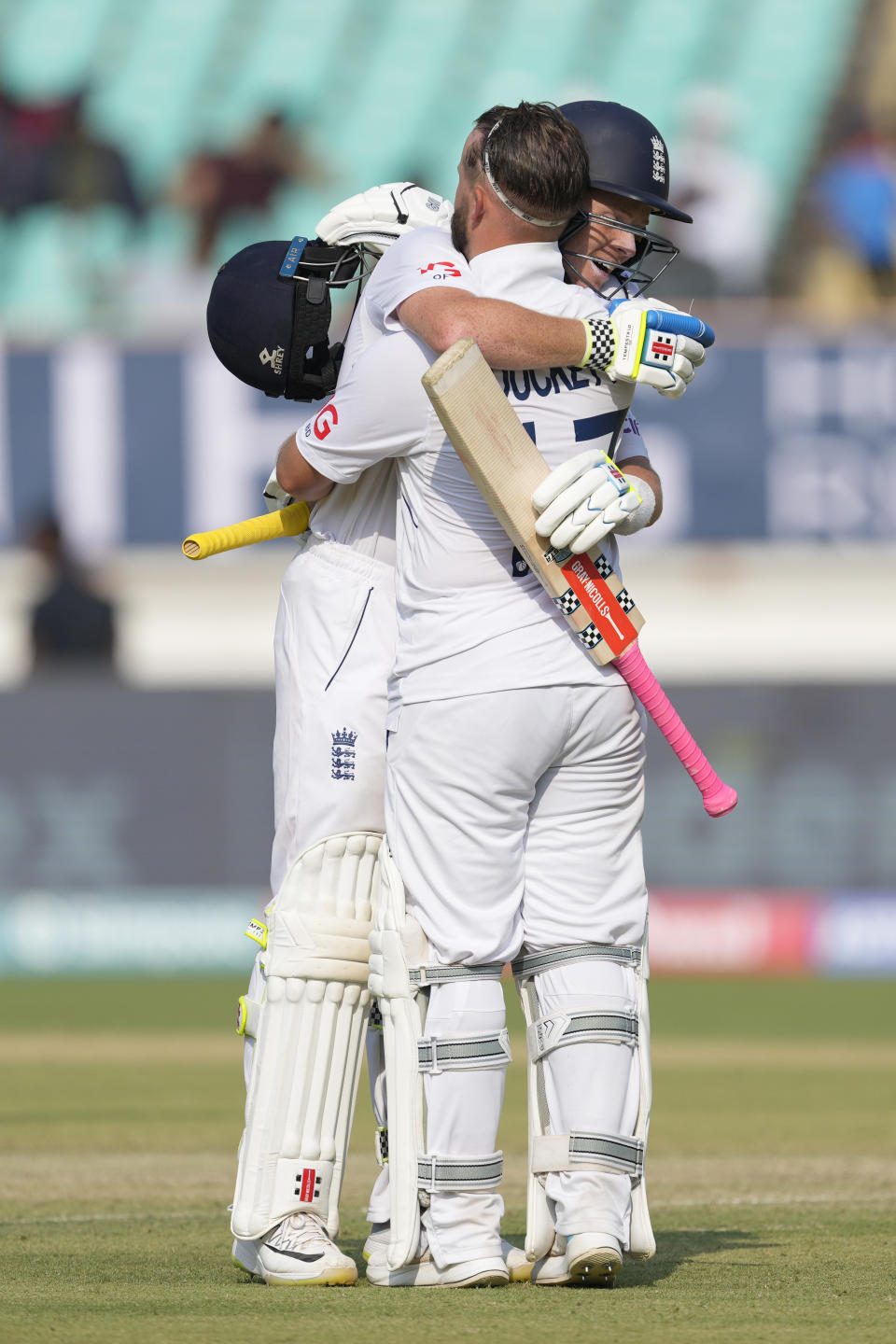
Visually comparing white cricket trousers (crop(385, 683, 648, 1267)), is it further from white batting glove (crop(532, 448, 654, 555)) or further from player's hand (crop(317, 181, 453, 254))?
player's hand (crop(317, 181, 453, 254))

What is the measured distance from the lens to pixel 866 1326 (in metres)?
3.09

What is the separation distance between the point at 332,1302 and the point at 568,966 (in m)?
0.67

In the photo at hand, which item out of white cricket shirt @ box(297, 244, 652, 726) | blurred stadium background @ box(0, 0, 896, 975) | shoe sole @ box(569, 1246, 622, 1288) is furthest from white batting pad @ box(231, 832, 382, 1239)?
blurred stadium background @ box(0, 0, 896, 975)

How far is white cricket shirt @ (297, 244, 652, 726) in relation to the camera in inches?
140

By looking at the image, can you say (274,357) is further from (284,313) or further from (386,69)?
(386,69)

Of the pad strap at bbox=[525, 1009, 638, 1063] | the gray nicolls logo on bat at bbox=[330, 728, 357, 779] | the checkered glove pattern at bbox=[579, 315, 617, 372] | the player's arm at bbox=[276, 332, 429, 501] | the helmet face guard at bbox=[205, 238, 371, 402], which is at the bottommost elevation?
the pad strap at bbox=[525, 1009, 638, 1063]

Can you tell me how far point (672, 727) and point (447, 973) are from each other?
0.58 meters

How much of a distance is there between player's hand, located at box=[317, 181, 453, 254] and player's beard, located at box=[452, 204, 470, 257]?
0.30 metres

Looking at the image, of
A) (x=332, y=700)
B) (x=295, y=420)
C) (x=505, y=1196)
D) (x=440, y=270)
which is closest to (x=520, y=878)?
(x=332, y=700)

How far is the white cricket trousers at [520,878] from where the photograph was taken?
11.5ft

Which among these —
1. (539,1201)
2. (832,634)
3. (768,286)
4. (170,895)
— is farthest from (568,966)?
(768,286)

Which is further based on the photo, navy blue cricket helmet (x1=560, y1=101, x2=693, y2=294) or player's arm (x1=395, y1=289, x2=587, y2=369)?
navy blue cricket helmet (x1=560, y1=101, x2=693, y2=294)

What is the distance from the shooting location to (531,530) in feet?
11.5

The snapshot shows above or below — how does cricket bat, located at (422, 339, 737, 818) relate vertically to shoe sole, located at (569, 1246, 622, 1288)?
above
